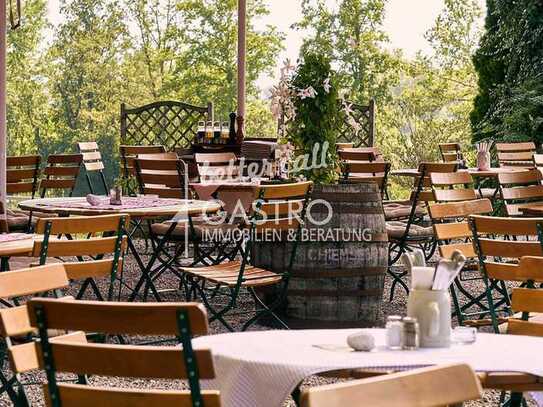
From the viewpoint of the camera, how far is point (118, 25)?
2052 cm

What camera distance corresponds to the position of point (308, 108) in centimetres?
645

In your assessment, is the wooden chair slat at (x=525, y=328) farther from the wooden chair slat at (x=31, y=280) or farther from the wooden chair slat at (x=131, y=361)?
the wooden chair slat at (x=131, y=361)

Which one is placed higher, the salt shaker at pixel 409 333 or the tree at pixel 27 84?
the tree at pixel 27 84

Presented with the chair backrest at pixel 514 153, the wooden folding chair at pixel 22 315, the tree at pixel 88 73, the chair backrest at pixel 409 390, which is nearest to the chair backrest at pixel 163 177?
the chair backrest at pixel 514 153

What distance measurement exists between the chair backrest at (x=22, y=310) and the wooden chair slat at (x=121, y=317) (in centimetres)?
33

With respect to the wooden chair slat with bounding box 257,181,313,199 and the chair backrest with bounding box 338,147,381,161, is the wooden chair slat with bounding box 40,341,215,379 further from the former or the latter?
the chair backrest with bounding box 338,147,381,161

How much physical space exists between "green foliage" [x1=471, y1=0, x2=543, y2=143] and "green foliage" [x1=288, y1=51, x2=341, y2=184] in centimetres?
612

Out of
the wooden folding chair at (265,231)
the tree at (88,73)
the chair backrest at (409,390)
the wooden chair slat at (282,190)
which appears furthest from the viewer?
the tree at (88,73)

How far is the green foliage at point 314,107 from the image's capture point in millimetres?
6414

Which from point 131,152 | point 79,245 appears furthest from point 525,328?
point 131,152

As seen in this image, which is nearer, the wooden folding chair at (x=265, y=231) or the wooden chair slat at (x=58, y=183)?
the wooden folding chair at (x=265, y=231)

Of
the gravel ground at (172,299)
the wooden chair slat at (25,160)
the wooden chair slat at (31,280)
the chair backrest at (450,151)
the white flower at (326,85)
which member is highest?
the white flower at (326,85)

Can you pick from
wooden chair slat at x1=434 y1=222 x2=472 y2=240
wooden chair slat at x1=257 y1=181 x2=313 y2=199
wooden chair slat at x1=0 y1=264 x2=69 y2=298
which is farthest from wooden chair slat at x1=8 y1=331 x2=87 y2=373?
wooden chair slat at x1=257 y1=181 x2=313 y2=199

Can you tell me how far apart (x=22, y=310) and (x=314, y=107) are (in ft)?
12.1
